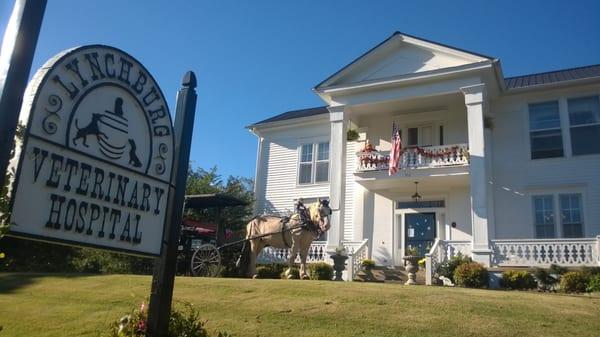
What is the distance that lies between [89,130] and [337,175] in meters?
16.3

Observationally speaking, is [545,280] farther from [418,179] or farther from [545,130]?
[545,130]

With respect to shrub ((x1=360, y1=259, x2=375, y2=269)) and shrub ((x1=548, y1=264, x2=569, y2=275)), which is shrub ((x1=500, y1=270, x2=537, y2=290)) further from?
shrub ((x1=360, y1=259, x2=375, y2=269))

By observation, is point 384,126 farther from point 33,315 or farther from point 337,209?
point 33,315

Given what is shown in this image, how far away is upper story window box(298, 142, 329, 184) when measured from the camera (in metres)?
23.8

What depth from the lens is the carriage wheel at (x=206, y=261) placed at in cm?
1573

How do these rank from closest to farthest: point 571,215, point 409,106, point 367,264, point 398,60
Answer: point 367,264, point 571,215, point 398,60, point 409,106


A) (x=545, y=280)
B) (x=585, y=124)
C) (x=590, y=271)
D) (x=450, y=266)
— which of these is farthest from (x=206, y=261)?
(x=585, y=124)

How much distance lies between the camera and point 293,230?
50.4 feet

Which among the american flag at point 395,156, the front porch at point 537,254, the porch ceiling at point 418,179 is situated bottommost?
the front porch at point 537,254

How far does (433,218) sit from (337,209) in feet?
13.8

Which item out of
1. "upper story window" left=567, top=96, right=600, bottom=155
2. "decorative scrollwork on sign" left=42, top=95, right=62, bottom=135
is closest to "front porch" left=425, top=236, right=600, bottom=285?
"upper story window" left=567, top=96, right=600, bottom=155

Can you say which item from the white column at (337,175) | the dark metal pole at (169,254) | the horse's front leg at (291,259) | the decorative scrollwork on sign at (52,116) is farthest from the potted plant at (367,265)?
the decorative scrollwork on sign at (52,116)

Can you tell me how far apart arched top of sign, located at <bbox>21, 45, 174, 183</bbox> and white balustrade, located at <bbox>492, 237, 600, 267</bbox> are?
1424 cm

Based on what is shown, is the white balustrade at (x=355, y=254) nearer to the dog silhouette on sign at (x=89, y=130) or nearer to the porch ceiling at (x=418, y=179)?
the porch ceiling at (x=418, y=179)
